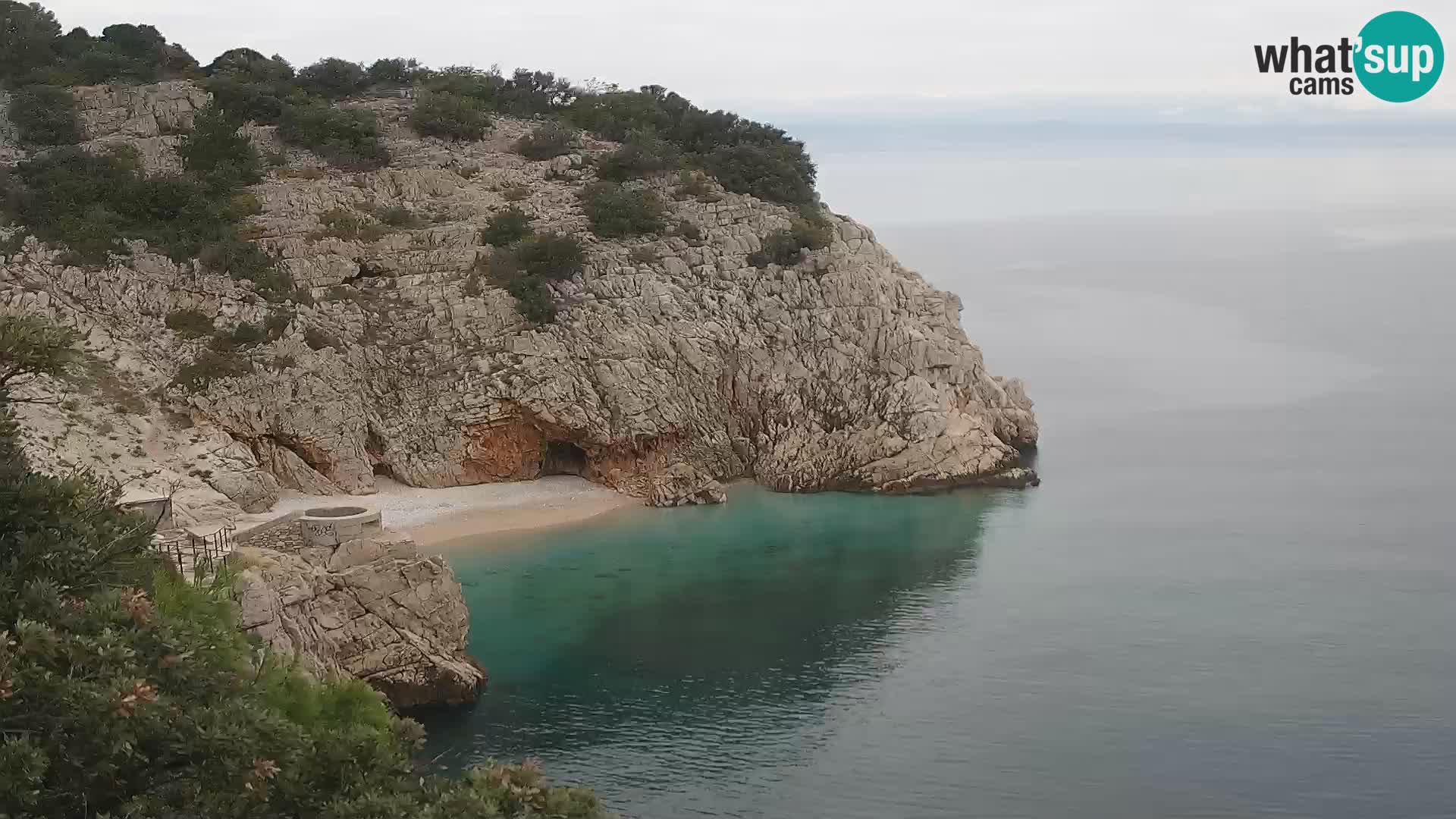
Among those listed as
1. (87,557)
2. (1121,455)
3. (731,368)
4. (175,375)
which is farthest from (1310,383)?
(87,557)

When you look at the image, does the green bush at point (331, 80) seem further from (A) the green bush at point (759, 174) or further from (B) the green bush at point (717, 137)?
(A) the green bush at point (759, 174)

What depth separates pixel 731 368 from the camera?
128ft

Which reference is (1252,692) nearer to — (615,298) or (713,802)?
(713,802)

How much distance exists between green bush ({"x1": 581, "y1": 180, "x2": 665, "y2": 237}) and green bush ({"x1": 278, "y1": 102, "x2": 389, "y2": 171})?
619 cm

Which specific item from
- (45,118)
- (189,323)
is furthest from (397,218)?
(45,118)

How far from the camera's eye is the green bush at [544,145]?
44.0m

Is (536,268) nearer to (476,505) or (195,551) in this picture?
(476,505)

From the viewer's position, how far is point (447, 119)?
43812mm

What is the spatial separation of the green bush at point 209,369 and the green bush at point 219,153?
6228mm

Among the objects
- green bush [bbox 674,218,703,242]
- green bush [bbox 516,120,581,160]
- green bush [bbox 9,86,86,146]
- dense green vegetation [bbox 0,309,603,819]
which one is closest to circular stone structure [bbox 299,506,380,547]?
dense green vegetation [bbox 0,309,603,819]

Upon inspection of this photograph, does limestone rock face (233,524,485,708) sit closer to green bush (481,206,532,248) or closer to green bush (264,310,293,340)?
green bush (264,310,293,340)

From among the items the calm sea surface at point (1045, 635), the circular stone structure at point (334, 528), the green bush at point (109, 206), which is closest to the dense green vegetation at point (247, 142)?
the green bush at point (109, 206)

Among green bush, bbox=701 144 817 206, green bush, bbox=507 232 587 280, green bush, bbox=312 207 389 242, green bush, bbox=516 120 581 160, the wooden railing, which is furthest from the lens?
green bush, bbox=516 120 581 160

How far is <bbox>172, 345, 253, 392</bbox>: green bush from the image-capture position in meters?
34.6
